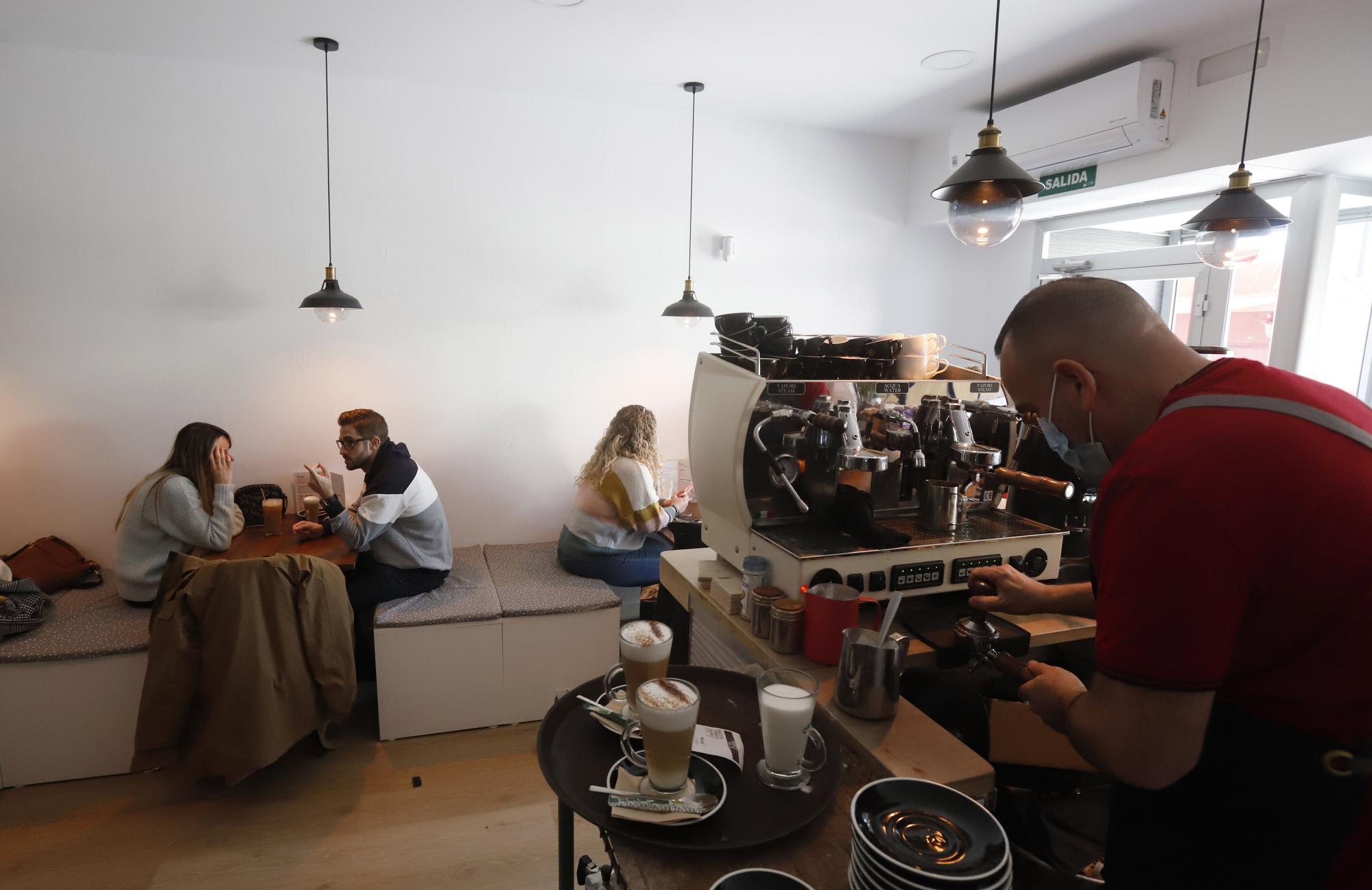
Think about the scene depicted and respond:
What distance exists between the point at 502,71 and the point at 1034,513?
3.04 m

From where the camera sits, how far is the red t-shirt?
2.71 ft

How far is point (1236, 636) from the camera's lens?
2.83ft

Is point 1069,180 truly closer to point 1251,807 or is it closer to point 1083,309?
point 1083,309

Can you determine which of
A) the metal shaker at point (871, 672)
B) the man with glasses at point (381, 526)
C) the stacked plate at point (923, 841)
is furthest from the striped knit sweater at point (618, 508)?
the stacked plate at point (923, 841)

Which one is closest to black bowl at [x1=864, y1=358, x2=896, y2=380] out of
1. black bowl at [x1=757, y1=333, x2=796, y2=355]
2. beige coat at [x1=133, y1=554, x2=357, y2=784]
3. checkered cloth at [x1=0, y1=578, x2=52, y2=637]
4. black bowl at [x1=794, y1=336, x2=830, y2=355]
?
black bowl at [x1=794, y1=336, x2=830, y2=355]

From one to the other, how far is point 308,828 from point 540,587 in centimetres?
124

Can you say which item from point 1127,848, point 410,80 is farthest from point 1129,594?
point 410,80

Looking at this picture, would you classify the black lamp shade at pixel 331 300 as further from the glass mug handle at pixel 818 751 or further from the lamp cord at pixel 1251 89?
the lamp cord at pixel 1251 89

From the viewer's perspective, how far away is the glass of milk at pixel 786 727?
3.68 ft

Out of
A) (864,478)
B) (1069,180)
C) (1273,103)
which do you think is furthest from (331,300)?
(1273,103)

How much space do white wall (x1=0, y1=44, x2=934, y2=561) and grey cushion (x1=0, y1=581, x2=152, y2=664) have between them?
65cm

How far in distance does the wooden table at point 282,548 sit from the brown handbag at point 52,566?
0.65 meters

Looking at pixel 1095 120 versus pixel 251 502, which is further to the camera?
pixel 251 502

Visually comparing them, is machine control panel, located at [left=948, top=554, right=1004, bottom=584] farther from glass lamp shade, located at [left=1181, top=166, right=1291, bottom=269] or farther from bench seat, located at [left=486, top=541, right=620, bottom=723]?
bench seat, located at [left=486, top=541, right=620, bottom=723]
